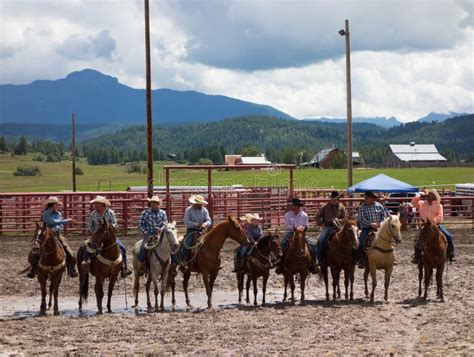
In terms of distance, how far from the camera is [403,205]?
90.7 feet

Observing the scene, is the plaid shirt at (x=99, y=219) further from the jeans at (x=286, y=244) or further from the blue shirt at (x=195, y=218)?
the jeans at (x=286, y=244)

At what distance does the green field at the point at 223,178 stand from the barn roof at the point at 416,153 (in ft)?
178

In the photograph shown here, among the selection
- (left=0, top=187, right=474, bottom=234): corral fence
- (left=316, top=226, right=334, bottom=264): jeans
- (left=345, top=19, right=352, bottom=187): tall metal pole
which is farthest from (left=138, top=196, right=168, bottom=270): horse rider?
(left=345, top=19, right=352, bottom=187): tall metal pole

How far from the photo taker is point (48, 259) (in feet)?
42.7

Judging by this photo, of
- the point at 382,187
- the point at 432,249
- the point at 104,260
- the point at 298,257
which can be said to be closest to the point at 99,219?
the point at 104,260

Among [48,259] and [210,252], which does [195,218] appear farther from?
[48,259]

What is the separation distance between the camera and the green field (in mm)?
70062

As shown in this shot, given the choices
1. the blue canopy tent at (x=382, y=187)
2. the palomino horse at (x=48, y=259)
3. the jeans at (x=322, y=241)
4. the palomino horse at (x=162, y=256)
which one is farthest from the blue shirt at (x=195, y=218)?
the blue canopy tent at (x=382, y=187)

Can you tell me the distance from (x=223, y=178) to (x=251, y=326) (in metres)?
65.2

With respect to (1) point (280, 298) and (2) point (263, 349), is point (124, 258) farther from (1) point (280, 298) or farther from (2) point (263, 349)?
(2) point (263, 349)

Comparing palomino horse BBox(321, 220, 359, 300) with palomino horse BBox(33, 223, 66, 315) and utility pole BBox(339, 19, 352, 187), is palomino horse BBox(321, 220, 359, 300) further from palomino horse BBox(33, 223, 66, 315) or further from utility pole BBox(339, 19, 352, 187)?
utility pole BBox(339, 19, 352, 187)

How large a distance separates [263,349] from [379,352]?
1.47 m

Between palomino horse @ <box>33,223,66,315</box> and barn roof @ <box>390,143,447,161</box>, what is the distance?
6077 inches

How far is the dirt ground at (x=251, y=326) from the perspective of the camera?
9953mm
